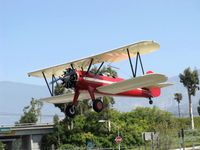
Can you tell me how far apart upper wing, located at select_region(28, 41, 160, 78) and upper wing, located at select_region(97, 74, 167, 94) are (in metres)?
2.20

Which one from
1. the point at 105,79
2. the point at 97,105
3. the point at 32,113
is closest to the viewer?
the point at 97,105

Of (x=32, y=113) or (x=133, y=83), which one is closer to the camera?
(x=133, y=83)

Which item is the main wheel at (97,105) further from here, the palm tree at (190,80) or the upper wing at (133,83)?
the palm tree at (190,80)

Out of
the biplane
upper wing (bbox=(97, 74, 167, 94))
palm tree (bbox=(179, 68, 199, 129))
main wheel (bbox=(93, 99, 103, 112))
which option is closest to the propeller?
the biplane

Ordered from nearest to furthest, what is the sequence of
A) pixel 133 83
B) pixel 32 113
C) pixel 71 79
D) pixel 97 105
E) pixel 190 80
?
pixel 133 83, pixel 97 105, pixel 71 79, pixel 190 80, pixel 32 113

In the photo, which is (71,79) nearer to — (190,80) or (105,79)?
(105,79)

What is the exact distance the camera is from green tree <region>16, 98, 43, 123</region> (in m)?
116

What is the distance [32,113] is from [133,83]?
104m

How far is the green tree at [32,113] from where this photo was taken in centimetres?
11631

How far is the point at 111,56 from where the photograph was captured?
24.4 m

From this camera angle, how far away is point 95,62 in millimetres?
25047

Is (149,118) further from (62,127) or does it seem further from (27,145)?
(27,145)

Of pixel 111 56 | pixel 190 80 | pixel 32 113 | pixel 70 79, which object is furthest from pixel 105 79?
pixel 32 113

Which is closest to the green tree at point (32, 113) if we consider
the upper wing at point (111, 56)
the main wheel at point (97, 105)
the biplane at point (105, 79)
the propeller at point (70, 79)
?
the upper wing at point (111, 56)
